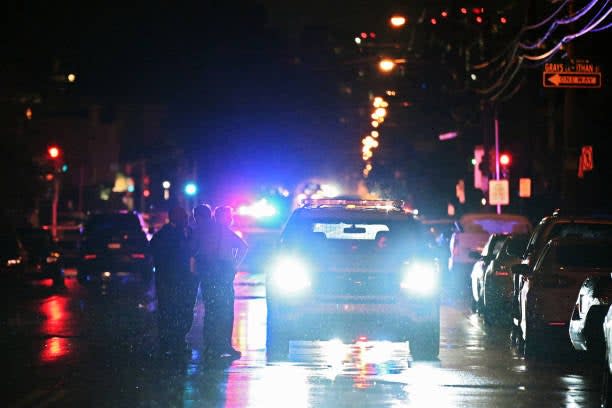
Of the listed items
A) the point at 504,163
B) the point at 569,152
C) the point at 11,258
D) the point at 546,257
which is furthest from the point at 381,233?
the point at 504,163

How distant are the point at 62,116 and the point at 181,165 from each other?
346 inches

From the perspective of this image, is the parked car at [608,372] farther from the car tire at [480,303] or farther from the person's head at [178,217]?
the car tire at [480,303]

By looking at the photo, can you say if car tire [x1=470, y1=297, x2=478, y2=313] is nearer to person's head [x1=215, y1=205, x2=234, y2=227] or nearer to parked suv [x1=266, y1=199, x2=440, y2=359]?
person's head [x1=215, y1=205, x2=234, y2=227]

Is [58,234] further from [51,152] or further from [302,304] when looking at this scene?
[302,304]

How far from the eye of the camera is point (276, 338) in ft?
51.8

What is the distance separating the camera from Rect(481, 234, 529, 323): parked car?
21234 mm

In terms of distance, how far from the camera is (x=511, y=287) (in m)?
21.2

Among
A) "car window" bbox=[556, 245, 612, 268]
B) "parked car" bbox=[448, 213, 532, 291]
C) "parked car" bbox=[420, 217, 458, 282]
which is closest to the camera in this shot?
"car window" bbox=[556, 245, 612, 268]

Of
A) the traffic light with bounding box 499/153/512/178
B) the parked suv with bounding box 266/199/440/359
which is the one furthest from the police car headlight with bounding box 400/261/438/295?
the traffic light with bounding box 499/153/512/178

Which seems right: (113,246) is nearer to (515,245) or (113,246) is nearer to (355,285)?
(515,245)

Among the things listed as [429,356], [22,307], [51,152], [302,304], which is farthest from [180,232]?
[51,152]

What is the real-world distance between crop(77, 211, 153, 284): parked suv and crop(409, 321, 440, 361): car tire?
18.4 metres

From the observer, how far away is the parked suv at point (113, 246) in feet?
110

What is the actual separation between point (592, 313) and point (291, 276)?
3877mm
